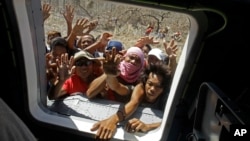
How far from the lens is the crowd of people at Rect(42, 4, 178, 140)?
7.59 feet

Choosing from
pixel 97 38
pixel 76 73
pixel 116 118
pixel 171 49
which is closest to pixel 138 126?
pixel 116 118

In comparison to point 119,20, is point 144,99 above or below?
below

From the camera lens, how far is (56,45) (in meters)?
2.79

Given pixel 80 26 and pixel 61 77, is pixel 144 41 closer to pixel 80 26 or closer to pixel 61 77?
pixel 80 26

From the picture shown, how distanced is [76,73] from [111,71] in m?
0.41

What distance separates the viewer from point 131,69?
8.33 feet

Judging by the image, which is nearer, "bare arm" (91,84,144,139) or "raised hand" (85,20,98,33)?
"bare arm" (91,84,144,139)

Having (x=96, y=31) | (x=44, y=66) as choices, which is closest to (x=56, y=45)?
(x=96, y=31)

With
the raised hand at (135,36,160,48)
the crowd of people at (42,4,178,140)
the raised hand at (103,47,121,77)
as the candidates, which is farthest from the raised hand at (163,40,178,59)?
the raised hand at (103,47,121,77)

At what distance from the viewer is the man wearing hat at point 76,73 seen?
253cm

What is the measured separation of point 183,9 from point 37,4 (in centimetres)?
85

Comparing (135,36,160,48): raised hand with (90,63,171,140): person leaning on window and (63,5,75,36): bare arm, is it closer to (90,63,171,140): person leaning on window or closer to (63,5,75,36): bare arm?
(90,63,171,140): person leaning on window

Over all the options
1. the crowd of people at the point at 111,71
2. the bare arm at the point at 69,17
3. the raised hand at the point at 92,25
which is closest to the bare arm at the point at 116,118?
the crowd of people at the point at 111,71

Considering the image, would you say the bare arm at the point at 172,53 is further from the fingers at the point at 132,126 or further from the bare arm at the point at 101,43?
the bare arm at the point at 101,43
